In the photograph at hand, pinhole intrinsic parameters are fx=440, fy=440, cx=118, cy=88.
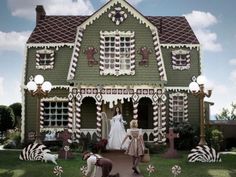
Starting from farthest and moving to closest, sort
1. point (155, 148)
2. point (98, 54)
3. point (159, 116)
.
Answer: point (98, 54), point (159, 116), point (155, 148)

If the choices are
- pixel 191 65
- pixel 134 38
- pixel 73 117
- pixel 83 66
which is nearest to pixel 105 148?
pixel 73 117

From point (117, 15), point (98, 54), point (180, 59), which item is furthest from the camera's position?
point (180, 59)

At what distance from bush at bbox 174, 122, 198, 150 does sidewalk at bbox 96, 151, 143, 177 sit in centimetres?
415

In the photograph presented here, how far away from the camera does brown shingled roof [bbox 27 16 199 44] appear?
28.0 m

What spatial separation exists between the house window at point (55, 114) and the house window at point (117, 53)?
3941 mm

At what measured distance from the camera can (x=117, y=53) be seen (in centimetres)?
2541

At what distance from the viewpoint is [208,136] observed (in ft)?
77.6

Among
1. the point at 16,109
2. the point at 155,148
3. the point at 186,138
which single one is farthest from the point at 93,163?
the point at 16,109

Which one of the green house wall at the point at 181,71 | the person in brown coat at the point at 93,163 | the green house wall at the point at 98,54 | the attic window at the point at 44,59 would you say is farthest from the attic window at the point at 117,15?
the person in brown coat at the point at 93,163

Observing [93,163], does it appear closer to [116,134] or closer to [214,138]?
[116,134]

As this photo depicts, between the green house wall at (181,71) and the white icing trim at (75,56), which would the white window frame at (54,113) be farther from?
the green house wall at (181,71)

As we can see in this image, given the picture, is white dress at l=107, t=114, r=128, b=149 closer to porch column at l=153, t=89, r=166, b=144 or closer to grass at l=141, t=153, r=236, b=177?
porch column at l=153, t=89, r=166, b=144

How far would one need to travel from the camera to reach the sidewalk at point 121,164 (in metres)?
15.5

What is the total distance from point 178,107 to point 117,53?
530cm
